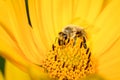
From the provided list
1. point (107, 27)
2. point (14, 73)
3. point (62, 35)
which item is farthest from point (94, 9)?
point (14, 73)

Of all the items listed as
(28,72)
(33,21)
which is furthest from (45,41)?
(28,72)

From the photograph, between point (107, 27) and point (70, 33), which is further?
point (107, 27)

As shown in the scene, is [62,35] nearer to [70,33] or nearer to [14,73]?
[70,33]

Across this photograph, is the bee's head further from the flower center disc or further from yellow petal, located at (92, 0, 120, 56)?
yellow petal, located at (92, 0, 120, 56)

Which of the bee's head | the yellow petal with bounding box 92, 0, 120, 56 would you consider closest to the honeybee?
the bee's head

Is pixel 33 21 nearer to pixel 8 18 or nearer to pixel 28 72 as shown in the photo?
pixel 8 18

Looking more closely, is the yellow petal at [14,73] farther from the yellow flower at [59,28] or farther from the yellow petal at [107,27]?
the yellow petal at [107,27]

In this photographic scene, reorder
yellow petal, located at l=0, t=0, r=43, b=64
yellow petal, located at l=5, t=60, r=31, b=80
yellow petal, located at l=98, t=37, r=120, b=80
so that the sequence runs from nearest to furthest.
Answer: yellow petal, located at l=5, t=60, r=31, b=80 → yellow petal, located at l=0, t=0, r=43, b=64 → yellow petal, located at l=98, t=37, r=120, b=80

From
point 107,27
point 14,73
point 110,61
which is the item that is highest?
point 107,27
